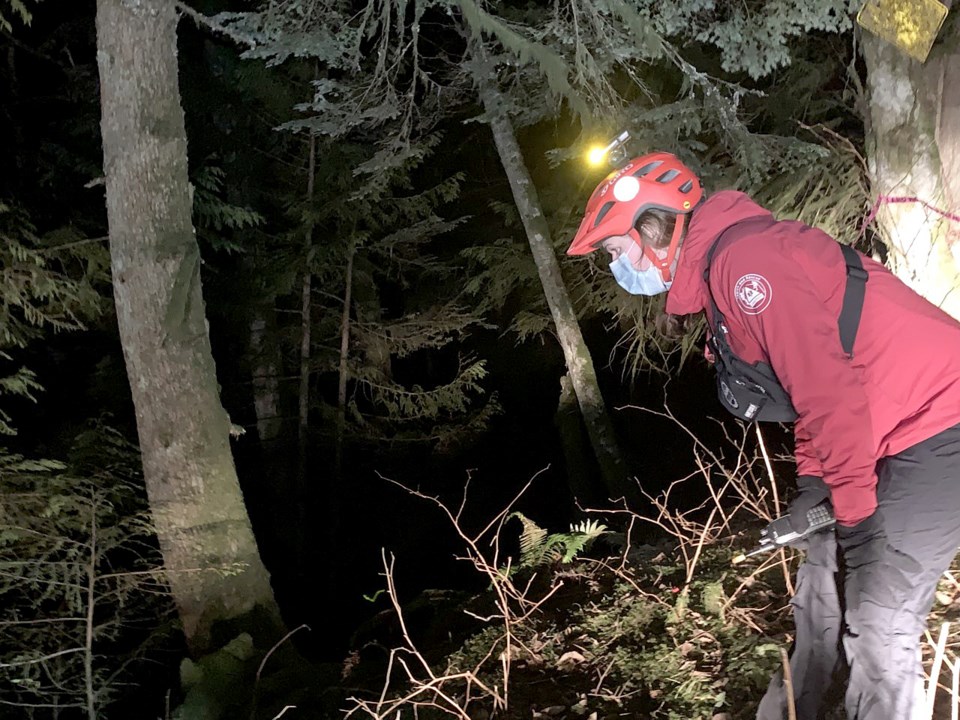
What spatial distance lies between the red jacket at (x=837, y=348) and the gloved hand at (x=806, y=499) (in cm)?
33

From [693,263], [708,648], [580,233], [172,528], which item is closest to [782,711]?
[708,648]

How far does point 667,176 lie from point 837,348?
1004 millimetres

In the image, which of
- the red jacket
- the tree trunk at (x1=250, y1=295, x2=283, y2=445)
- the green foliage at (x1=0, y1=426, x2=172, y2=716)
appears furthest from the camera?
the tree trunk at (x1=250, y1=295, x2=283, y2=445)

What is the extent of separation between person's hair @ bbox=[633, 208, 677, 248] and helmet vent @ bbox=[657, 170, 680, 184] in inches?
4.9

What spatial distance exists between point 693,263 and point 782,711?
5.95 feet

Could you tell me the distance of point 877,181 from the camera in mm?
4754

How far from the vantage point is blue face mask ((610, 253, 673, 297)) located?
2822 mm

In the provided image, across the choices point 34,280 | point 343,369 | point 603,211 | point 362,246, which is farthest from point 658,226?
Answer: point 362,246

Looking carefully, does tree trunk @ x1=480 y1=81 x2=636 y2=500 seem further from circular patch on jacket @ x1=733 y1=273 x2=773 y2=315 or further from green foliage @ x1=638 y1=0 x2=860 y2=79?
circular patch on jacket @ x1=733 y1=273 x2=773 y2=315

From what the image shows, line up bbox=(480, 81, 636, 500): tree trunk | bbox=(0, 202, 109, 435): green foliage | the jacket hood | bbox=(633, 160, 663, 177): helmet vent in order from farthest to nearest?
1. bbox=(480, 81, 636, 500): tree trunk
2. bbox=(0, 202, 109, 435): green foliage
3. bbox=(633, 160, 663, 177): helmet vent
4. the jacket hood

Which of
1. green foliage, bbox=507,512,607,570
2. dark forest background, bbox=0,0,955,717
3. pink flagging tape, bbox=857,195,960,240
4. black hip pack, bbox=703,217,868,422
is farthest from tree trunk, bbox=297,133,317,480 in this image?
black hip pack, bbox=703,217,868,422

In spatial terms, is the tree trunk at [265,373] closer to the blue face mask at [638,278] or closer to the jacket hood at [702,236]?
the blue face mask at [638,278]

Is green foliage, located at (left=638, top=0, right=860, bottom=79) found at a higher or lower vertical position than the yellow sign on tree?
higher

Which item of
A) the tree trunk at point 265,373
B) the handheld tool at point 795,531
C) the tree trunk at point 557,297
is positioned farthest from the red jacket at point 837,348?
the tree trunk at point 265,373
